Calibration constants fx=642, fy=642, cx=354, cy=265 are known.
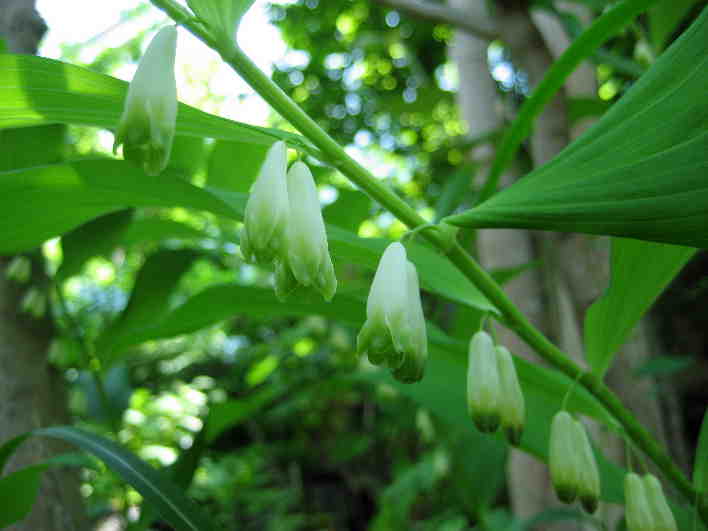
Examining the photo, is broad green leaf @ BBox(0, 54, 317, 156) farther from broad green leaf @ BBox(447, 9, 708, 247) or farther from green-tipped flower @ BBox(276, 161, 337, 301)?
broad green leaf @ BBox(447, 9, 708, 247)

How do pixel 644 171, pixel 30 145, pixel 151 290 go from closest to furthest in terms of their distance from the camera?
pixel 644 171, pixel 30 145, pixel 151 290

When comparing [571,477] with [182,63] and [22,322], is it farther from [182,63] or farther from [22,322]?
[182,63]

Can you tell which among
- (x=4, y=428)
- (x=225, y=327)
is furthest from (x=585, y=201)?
(x=225, y=327)

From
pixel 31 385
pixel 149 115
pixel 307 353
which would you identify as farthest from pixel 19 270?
pixel 307 353

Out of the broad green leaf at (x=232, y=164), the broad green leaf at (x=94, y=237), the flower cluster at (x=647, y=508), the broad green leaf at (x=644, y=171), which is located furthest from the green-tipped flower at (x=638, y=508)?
the broad green leaf at (x=94, y=237)

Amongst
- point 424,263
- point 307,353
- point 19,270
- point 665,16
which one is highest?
point 665,16

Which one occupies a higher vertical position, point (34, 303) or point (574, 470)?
point (574, 470)

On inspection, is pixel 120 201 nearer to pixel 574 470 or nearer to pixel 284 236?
pixel 284 236
